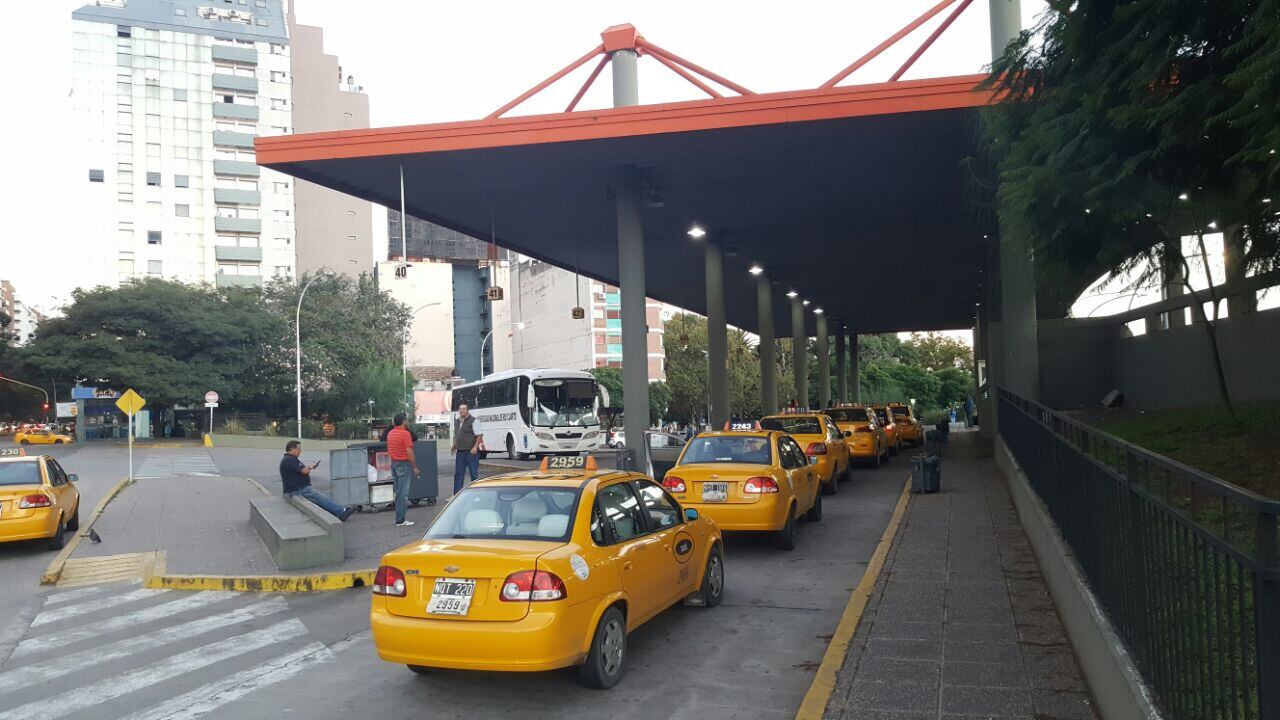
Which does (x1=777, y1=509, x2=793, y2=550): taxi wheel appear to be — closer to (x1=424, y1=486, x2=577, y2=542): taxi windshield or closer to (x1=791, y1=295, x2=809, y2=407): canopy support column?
(x1=424, y1=486, x2=577, y2=542): taxi windshield

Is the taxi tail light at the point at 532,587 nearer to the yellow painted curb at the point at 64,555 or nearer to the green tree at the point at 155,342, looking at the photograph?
the yellow painted curb at the point at 64,555

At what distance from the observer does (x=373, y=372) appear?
→ 6800cm

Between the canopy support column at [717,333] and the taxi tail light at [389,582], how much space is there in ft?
78.1

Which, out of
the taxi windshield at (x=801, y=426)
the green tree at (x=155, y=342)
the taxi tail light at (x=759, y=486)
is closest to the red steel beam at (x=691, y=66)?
the taxi windshield at (x=801, y=426)

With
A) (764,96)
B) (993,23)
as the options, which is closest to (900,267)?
(993,23)

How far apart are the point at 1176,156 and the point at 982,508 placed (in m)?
8.87

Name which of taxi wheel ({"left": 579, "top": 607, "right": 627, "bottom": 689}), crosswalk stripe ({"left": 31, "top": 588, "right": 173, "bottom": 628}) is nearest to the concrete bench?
crosswalk stripe ({"left": 31, "top": 588, "right": 173, "bottom": 628})

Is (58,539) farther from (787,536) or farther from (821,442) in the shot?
(821,442)

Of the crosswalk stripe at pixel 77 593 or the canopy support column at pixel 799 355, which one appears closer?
the crosswalk stripe at pixel 77 593

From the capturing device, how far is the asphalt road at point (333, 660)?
6520 mm

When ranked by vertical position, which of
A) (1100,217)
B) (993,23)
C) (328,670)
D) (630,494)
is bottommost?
(328,670)

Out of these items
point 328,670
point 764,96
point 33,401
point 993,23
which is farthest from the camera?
point 33,401

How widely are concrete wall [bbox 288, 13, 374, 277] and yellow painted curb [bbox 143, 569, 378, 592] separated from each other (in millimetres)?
85972

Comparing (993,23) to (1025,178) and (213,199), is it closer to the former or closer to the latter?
(1025,178)
